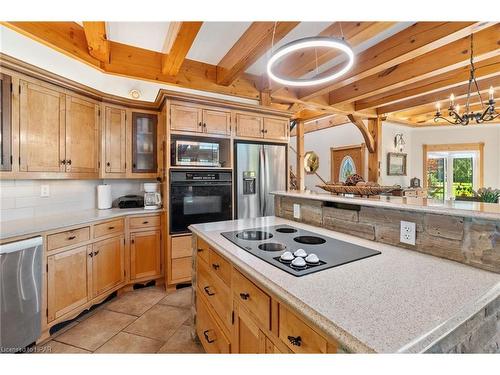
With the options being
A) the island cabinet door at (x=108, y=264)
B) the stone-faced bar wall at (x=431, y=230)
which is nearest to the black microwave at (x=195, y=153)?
the island cabinet door at (x=108, y=264)

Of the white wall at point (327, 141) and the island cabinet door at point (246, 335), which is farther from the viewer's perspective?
the white wall at point (327, 141)

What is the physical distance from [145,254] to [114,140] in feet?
4.51

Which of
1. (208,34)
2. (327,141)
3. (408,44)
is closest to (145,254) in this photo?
(208,34)

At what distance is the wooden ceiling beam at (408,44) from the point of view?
2039 millimetres

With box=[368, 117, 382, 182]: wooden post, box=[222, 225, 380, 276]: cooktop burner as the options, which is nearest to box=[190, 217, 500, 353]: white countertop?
box=[222, 225, 380, 276]: cooktop burner

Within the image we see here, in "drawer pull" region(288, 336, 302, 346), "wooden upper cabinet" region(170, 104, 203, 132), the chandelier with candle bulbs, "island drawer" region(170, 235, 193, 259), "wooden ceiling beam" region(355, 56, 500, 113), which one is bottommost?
"island drawer" region(170, 235, 193, 259)

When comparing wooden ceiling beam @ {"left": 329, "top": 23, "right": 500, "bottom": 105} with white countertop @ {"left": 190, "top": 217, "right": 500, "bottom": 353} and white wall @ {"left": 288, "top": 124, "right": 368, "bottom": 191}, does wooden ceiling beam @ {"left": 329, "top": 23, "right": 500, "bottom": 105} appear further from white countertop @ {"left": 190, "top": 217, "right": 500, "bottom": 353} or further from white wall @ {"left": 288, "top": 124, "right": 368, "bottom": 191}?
white countertop @ {"left": 190, "top": 217, "right": 500, "bottom": 353}

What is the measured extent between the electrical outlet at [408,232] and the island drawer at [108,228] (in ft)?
8.11

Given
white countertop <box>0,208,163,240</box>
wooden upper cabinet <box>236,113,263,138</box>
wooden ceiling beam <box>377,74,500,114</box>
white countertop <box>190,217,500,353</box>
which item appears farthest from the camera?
wooden ceiling beam <box>377,74,500,114</box>

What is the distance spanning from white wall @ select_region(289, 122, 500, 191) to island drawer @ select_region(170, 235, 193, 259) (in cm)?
381

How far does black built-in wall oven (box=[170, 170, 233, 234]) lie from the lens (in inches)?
103

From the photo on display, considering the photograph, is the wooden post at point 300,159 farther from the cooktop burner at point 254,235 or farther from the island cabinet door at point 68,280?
the island cabinet door at point 68,280

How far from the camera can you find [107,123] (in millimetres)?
2689
